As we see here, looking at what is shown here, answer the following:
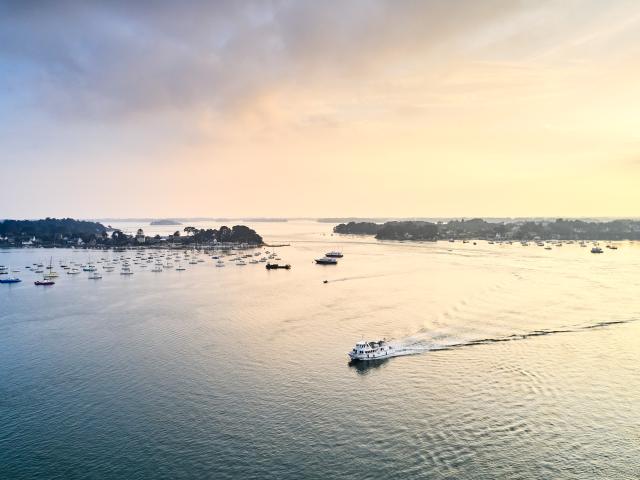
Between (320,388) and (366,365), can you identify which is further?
(366,365)

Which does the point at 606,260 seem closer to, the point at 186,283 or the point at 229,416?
the point at 186,283

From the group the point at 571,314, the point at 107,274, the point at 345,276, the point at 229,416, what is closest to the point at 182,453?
the point at 229,416

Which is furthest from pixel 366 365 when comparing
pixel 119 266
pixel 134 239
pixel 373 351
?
pixel 134 239

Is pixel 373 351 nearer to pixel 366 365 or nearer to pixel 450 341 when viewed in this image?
pixel 366 365

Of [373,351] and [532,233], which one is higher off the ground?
[532,233]

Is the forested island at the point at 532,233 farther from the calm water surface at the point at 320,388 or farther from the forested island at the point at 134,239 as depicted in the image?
the calm water surface at the point at 320,388

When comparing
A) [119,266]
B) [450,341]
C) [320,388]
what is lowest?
[320,388]

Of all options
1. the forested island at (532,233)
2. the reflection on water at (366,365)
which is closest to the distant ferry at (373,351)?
the reflection on water at (366,365)
